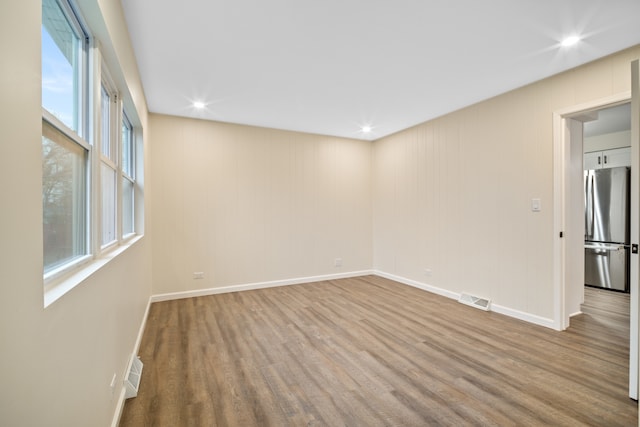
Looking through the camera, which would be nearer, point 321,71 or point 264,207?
point 321,71

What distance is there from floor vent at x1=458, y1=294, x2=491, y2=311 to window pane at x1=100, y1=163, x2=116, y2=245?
400 centimetres

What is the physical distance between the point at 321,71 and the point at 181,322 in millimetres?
3145

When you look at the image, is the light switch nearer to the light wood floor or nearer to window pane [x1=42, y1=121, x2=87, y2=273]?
the light wood floor

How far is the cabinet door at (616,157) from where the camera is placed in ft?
16.2

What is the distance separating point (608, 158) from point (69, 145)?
7350 mm

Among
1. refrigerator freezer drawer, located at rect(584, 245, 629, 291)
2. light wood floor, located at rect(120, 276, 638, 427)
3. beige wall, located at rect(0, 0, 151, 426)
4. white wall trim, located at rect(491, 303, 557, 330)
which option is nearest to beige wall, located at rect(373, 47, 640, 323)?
white wall trim, located at rect(491, 303, 557, 330)

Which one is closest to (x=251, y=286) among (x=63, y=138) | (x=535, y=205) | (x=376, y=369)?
(x=376, y=369)

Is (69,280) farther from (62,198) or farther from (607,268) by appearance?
(607,268)

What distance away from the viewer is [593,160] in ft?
17.7

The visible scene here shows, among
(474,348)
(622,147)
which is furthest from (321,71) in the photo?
(622,147)

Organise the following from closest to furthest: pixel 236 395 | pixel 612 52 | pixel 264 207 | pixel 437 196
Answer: pixel 236 395, pixel 612 52, pixel 437 196, pixel 264 207

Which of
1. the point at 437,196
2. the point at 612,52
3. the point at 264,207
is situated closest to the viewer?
the point at 612,52

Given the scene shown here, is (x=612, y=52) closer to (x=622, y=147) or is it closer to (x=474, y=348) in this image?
(x=474, y=348)

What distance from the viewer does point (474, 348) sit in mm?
2693
